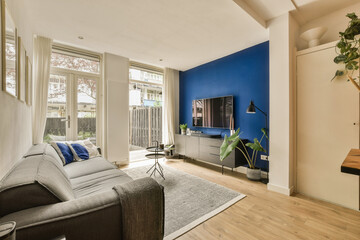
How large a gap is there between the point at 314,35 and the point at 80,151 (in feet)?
13.0

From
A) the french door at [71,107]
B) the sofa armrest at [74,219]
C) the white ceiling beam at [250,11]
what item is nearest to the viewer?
the sofa armrest at [74,219]

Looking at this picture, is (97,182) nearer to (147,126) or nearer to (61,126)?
(61,126)

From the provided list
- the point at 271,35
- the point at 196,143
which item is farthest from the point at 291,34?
the point at 196,143

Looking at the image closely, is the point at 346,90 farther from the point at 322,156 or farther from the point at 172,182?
the point at 172,182

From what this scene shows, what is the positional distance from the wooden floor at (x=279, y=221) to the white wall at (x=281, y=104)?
0.28 metres

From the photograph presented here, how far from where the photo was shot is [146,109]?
15.7 feet

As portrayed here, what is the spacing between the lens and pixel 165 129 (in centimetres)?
466

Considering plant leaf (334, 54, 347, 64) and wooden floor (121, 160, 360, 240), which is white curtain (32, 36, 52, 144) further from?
plant leaf (334, 54, 347, 64)

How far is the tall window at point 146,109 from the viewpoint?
4430 millimetres

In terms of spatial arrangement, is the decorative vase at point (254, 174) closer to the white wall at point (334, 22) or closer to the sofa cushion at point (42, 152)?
the white wall at point (334, 22)

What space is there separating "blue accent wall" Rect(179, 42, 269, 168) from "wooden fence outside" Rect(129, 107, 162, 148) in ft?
3.69

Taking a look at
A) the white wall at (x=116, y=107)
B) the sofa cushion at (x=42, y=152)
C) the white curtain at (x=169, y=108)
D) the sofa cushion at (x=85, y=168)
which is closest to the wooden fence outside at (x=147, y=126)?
the white curtain at (x=169, y=108)

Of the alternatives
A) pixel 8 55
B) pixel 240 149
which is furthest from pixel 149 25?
pixel 240 149

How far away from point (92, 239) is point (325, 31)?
340cm
